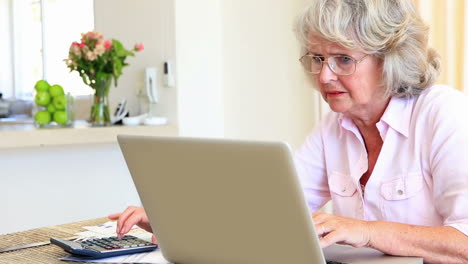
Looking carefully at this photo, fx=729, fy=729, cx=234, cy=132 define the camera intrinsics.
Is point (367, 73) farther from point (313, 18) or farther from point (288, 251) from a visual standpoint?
point (288, 251)

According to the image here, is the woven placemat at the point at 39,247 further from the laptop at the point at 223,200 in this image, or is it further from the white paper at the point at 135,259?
the laptop at the point at 223,200

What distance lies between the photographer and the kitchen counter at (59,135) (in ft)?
9.29

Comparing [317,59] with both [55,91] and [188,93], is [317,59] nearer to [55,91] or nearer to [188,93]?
[55,91]

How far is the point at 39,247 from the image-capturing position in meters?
1.51

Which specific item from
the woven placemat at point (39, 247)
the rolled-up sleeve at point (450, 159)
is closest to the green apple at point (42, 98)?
the woven placemat at point (39, 247)

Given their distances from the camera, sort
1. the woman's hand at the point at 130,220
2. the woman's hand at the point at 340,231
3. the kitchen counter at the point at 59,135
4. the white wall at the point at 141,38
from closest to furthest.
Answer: the woman's hand at the point at 340,231
the woman's hand at the point at 130,220
the kitchen counter at the point at 59,135
the white wall at the point at 141,38

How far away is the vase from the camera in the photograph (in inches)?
127

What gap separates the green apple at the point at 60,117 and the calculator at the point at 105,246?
1668 mm

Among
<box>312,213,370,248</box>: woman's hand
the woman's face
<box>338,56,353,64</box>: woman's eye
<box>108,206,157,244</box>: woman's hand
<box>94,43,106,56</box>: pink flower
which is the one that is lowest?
<box>108,206,157,244</box>: woman's hand

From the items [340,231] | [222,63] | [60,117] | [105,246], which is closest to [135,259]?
[105,246]

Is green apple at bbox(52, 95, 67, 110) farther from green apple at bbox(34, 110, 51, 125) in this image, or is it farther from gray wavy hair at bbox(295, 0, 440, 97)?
gray wavy hair at bbox(295, 0, 440, 97)

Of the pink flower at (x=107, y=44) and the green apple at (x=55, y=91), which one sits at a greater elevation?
the pink flower at (x=107, y=44)

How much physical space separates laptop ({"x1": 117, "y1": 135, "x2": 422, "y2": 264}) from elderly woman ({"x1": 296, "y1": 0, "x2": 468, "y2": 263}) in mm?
257

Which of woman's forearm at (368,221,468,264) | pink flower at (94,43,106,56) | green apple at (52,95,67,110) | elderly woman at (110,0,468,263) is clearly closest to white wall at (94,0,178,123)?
pink flower at (94,43,106,56)
